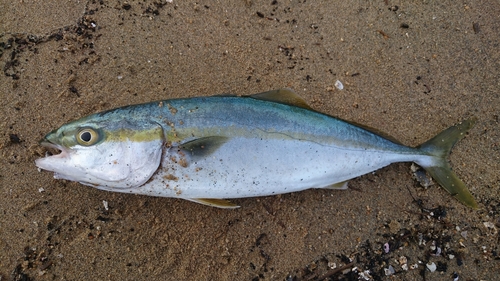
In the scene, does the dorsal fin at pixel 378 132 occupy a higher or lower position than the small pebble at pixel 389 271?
higher

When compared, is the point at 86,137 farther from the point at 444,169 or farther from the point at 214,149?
the point at 444,169

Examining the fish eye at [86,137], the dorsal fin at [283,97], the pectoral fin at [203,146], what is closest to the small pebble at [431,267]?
the dorsal fin at [283,97]

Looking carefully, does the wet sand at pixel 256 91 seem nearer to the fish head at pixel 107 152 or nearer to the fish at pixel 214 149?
the fish at pixel 214 149

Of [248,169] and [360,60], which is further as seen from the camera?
[360,60]

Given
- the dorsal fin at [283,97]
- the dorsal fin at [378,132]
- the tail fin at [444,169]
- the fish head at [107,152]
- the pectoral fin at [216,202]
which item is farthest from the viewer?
the tail fin at [444,169]

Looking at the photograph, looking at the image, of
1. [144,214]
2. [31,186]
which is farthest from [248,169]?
[31,186]

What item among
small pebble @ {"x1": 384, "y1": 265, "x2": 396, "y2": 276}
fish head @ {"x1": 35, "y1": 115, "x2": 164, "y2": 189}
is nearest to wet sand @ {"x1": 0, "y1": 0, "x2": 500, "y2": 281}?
small pebble @ {"x1": 384, "y1": 265, "x2": 396, "y2": 276}

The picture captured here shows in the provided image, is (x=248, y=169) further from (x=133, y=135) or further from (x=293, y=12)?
(x=293, y=12)
